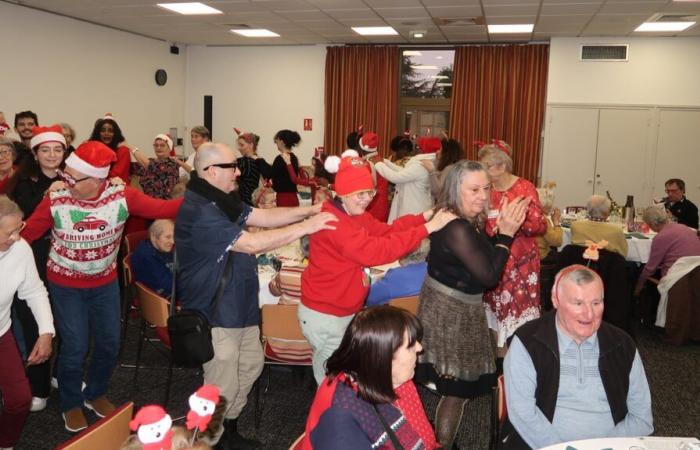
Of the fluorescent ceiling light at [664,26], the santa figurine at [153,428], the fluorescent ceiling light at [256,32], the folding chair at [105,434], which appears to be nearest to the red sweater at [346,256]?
the folding chair at [105,434]

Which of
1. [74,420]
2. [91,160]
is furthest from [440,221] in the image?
[74,420]

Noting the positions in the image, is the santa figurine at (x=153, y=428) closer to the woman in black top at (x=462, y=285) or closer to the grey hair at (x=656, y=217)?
the woman in black top at (x=462, y=285)

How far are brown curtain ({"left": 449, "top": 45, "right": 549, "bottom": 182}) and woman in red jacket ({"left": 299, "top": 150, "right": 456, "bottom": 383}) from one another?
25.9 ft

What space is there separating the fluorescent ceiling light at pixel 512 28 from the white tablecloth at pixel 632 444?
744 cm

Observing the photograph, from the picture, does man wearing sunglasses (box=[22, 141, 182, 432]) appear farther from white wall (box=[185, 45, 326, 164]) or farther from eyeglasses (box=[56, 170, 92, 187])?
white wall (box=[185, 45, 326, 164])

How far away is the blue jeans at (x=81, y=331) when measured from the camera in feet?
11.1

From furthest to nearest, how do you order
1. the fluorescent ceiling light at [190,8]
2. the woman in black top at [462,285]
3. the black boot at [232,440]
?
1. the fluorescent ceiling light at [190,8]
2. the black boot at [232,440]
3. the woman in black top at [462,285]

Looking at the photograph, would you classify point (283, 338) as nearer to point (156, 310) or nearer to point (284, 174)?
point (156, 310)

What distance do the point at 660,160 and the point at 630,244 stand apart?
4.15 m

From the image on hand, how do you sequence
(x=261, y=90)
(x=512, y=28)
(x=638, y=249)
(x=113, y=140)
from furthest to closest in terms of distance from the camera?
(x=261, y=90) < (x=512, y=28) < (x=638, y=249) < (x=113, y=140)

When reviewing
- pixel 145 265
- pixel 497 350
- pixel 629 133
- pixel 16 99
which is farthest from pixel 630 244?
pixel 16 99

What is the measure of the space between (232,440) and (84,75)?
7.59 m

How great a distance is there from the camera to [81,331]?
343 cm

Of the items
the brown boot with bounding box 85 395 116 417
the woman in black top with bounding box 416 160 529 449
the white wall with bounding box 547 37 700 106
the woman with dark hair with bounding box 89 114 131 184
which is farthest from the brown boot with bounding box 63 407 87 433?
the white wall with bounding box 547 37 700 106
